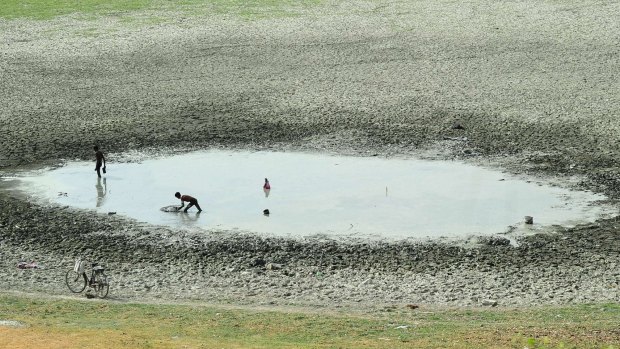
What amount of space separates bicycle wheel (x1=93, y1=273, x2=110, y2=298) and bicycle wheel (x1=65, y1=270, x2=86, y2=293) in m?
0.30

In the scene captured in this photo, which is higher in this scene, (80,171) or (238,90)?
(238,90)

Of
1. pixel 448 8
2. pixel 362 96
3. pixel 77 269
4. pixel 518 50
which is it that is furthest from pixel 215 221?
pixel 448 8

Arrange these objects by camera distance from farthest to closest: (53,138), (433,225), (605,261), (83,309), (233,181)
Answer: (53,138) < (233,181) < (433,225) < (605,261) < (83,309)

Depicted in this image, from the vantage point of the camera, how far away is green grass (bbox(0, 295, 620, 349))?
19109 mm

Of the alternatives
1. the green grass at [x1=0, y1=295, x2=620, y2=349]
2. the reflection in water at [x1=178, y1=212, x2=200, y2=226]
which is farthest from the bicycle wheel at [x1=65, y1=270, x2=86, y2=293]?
the reflection in water at [x1=178, y1=212, x2=200, y2=226]

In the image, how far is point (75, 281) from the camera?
2438 centimetres

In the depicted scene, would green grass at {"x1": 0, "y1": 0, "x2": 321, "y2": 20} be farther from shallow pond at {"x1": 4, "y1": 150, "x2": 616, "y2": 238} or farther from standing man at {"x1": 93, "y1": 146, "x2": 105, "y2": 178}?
standing man at {"x1": 93, "y1": 146, "x2": 105, "y2": 178}

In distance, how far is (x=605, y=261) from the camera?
A: 25719 millimetres

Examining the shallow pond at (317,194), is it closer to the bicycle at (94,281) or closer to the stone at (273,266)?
the stone at (273,266)

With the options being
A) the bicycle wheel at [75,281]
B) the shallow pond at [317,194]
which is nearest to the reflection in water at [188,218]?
the shallow pond at [317,194]

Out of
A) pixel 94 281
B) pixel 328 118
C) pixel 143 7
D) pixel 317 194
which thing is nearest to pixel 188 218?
pixel 317 194

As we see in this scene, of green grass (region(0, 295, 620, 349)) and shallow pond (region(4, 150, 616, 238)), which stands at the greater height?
shallow pond (region(4, 150, 616, 238))

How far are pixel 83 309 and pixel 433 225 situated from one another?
1027 cm

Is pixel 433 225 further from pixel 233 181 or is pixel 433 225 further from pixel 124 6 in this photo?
pixel 124 6
